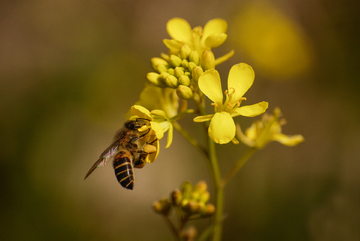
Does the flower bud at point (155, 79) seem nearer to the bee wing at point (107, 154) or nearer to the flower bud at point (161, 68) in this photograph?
the flower bud at point (161, 68)

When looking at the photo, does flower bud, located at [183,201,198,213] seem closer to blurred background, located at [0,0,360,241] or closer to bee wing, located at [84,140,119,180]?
bee wing, located at [84,140,119,180]

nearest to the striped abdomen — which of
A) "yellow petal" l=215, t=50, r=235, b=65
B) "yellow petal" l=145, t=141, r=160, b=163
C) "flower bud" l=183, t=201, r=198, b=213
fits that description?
"yellow petal" l=145, t=141, r=160, b=163

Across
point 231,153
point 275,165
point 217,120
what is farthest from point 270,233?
point 217,120

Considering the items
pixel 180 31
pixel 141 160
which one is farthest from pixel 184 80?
pixel 141 160

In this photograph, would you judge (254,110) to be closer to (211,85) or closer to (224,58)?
(211,85)

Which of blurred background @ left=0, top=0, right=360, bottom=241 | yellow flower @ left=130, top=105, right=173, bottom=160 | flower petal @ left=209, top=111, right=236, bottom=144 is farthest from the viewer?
blurred background @ left=0, top=0, right=360, bottom=241

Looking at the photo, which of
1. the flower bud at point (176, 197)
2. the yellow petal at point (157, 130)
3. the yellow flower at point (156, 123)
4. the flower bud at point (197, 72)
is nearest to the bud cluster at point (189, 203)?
the flower bud at point (176, 197)
